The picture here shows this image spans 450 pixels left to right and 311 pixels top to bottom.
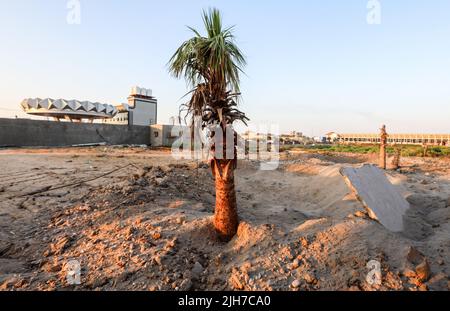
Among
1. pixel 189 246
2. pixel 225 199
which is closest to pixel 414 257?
pixel 225 199

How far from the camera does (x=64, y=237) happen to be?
5.28 meters

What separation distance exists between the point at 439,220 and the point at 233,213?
5534 millimetres

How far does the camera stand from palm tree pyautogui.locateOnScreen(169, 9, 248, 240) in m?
4.63

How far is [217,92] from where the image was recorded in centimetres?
471

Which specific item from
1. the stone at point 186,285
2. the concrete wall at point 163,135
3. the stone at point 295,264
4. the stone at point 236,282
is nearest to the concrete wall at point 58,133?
the concrete wall at point 163,135

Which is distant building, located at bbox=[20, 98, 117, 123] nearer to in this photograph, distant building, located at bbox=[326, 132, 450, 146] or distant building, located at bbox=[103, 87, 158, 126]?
distant building, located at bbox=[103, 87, 158, 126]

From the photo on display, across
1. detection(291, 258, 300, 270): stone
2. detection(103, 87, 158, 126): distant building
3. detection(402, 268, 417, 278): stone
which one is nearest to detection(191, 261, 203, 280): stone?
detection(291, 258, 300, 270): stone

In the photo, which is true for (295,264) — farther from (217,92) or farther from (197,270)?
(217,92)

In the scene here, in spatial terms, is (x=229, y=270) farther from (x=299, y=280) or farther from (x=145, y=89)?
(x=145, y=89)

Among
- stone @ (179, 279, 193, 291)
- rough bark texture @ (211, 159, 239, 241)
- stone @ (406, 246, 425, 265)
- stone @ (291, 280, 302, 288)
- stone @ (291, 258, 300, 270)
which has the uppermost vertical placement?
rough bark texture @ (211, 159, 239, 241)

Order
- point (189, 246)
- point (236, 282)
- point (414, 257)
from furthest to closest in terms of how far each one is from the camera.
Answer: point (189, 246) < point (414, 257) < point (236, 282)

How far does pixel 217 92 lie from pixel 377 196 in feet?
16.6

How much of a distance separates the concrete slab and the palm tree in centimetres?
321

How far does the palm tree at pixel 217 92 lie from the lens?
463 centimetres
